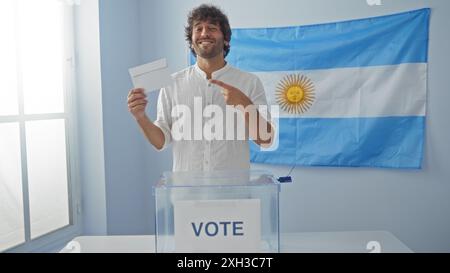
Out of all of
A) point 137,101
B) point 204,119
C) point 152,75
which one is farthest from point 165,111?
point 152,75

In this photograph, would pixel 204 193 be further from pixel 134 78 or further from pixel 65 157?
pixel 65 157

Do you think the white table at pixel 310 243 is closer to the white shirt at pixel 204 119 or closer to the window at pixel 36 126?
the white shirt at pixel 204 119

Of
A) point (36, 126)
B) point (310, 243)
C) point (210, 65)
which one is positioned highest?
point (210, 65)

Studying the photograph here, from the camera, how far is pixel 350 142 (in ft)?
7.13

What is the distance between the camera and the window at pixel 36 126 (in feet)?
5.44

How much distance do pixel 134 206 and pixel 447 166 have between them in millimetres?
1861

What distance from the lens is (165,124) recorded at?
52.9 inches

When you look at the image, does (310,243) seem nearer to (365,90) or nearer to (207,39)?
(207,39)

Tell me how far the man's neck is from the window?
895 millimetres

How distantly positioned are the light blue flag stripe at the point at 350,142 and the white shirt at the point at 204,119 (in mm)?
861

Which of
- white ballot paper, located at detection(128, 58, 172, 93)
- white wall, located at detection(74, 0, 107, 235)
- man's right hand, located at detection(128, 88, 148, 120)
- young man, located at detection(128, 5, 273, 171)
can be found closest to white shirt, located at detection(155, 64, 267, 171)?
young man, located at detection(128, 5, 273, 171)

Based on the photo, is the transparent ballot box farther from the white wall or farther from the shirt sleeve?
the white wall

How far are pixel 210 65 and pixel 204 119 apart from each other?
0.74 ft
